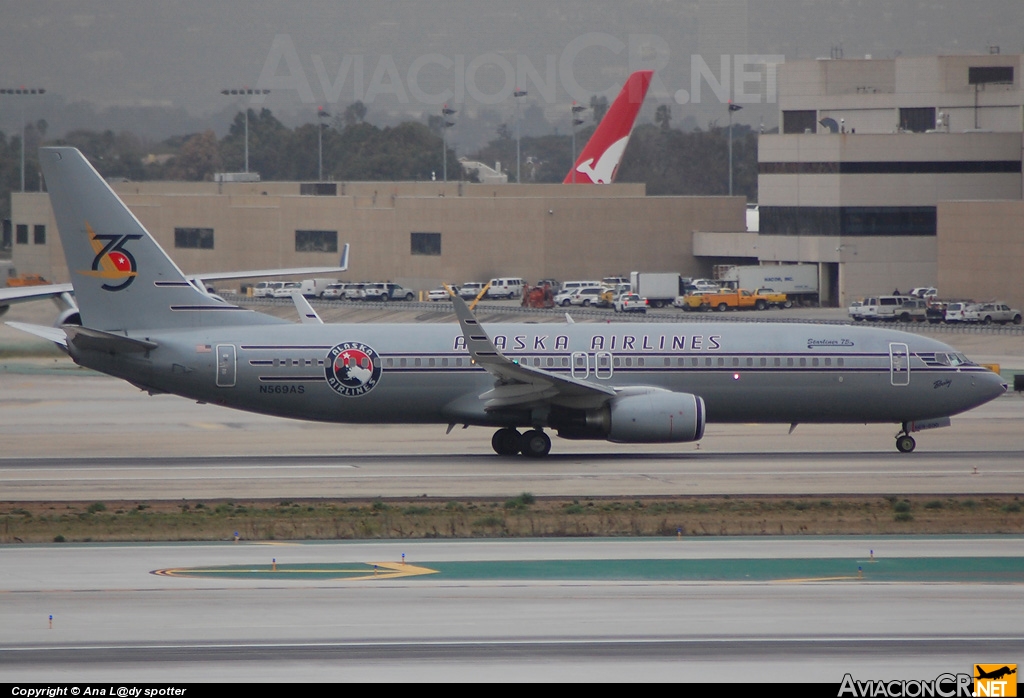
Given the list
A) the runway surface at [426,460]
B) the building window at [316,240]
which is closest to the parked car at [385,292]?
the building window at [316,240]

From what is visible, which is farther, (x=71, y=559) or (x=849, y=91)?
(x=849, y=91)

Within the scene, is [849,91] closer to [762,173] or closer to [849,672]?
[762,173]

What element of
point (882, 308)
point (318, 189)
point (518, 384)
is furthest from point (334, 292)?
point (518, 384)

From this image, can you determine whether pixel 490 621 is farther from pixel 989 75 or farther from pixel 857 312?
pixel 989 75

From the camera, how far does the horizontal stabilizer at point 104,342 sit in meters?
34.9

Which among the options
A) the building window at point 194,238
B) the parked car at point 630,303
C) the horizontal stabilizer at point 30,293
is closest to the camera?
the horizontal stabilizer at point 30,293

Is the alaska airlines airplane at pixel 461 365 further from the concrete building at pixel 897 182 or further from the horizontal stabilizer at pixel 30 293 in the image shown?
the concrete building at pixel 897 182

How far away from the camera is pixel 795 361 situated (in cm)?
3694

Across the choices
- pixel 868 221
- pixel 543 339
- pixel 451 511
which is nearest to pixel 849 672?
pixel 451 511

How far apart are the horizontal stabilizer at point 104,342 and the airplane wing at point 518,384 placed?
8.84m

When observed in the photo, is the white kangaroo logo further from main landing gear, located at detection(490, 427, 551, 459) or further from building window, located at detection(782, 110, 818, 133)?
main landing gear, located at detection(490, 427, 551, 459)

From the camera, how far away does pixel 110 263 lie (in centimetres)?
3606

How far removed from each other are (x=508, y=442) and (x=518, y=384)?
2.04 m

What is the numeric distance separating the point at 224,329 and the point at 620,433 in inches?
449
